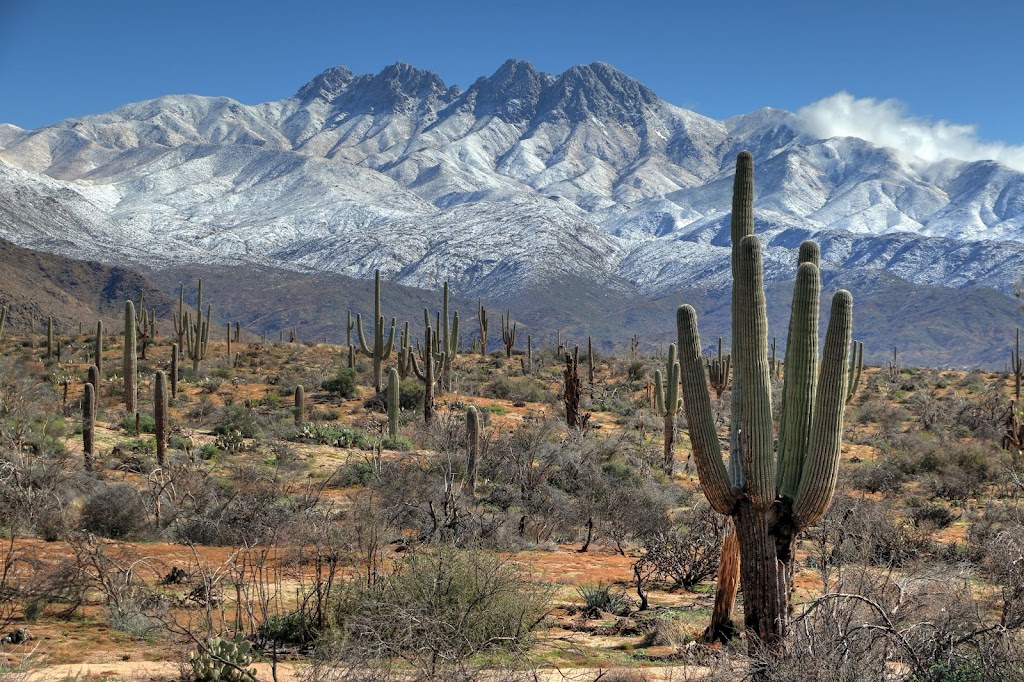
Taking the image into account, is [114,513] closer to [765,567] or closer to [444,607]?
[444,607]

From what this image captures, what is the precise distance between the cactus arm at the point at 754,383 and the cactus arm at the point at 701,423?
0.23 metres

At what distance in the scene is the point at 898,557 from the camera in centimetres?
1338

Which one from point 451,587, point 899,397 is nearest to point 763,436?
point 451,587

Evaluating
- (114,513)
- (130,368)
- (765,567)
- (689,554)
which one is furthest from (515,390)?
(765,567)

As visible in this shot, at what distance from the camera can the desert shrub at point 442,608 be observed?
26.0 ft

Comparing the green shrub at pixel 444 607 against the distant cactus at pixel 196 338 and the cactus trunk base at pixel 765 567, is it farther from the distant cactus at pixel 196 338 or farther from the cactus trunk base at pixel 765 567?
the distant cactus at pixel 196 338

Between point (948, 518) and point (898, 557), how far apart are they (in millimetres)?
3776

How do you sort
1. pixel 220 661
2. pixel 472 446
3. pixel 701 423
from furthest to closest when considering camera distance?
pixel 472 446, pixel 701 423, pixel 220 661

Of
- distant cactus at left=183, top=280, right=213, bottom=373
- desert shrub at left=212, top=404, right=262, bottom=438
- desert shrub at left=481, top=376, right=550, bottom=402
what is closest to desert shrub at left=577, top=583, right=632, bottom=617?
desert shrub at left=212, top=404, right=262, bottom=438

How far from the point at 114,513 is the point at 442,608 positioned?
6.13 meters

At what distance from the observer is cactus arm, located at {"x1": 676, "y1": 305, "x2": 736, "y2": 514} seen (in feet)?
29.0

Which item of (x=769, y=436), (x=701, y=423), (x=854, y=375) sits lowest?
(x=769, y=436)

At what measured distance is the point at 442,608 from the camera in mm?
8859

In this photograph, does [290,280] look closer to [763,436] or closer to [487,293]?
[487,293]
